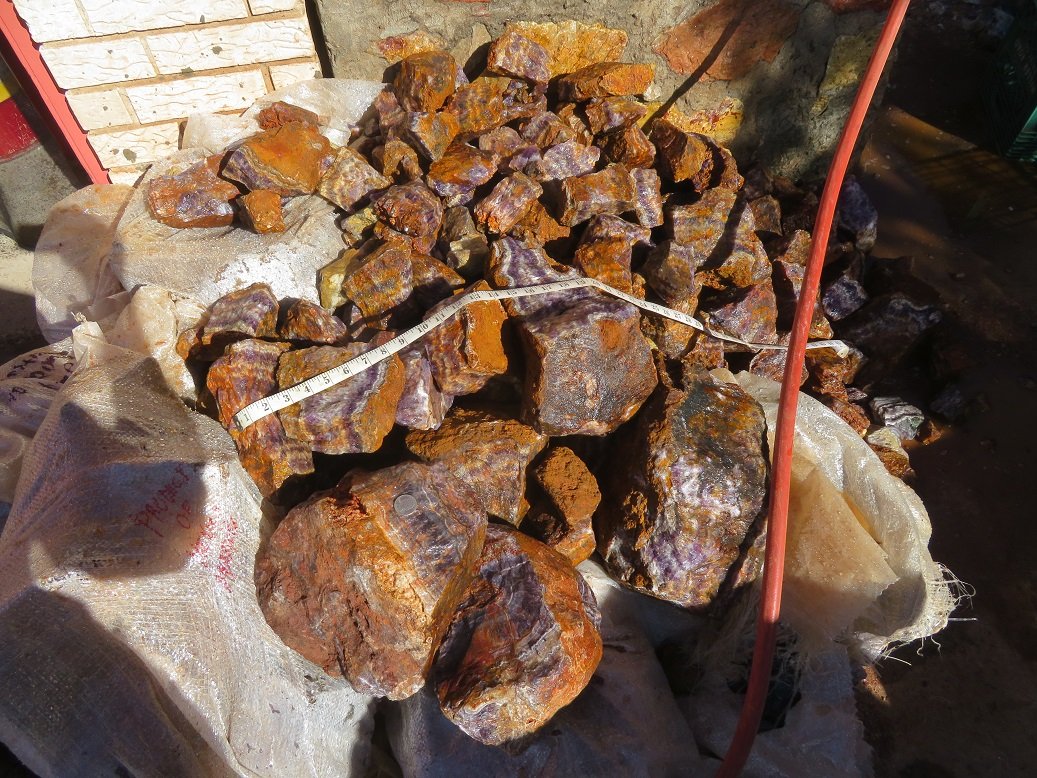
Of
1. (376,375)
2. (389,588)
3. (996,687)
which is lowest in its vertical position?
(996,687)

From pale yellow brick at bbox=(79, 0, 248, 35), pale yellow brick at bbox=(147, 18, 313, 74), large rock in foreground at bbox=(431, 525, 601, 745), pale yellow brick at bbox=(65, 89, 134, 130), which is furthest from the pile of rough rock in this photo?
pale yellow brick at bbox=(65, 89, 134, 130)

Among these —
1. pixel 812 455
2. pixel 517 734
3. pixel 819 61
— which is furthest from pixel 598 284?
pixel 819 61

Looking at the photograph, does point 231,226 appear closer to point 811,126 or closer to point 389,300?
point 389,300

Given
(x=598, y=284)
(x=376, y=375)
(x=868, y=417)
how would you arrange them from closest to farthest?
(x=376, y=375), (x=598, y=284), (x=868, y=417)

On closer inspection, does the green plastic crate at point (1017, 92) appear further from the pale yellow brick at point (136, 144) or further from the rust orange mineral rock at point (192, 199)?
the pale yellow brick at point (136, 144)

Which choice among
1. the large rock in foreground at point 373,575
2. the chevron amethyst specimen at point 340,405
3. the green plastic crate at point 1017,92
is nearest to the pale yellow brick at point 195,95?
the chevron amethyst specimen at point 340,405
